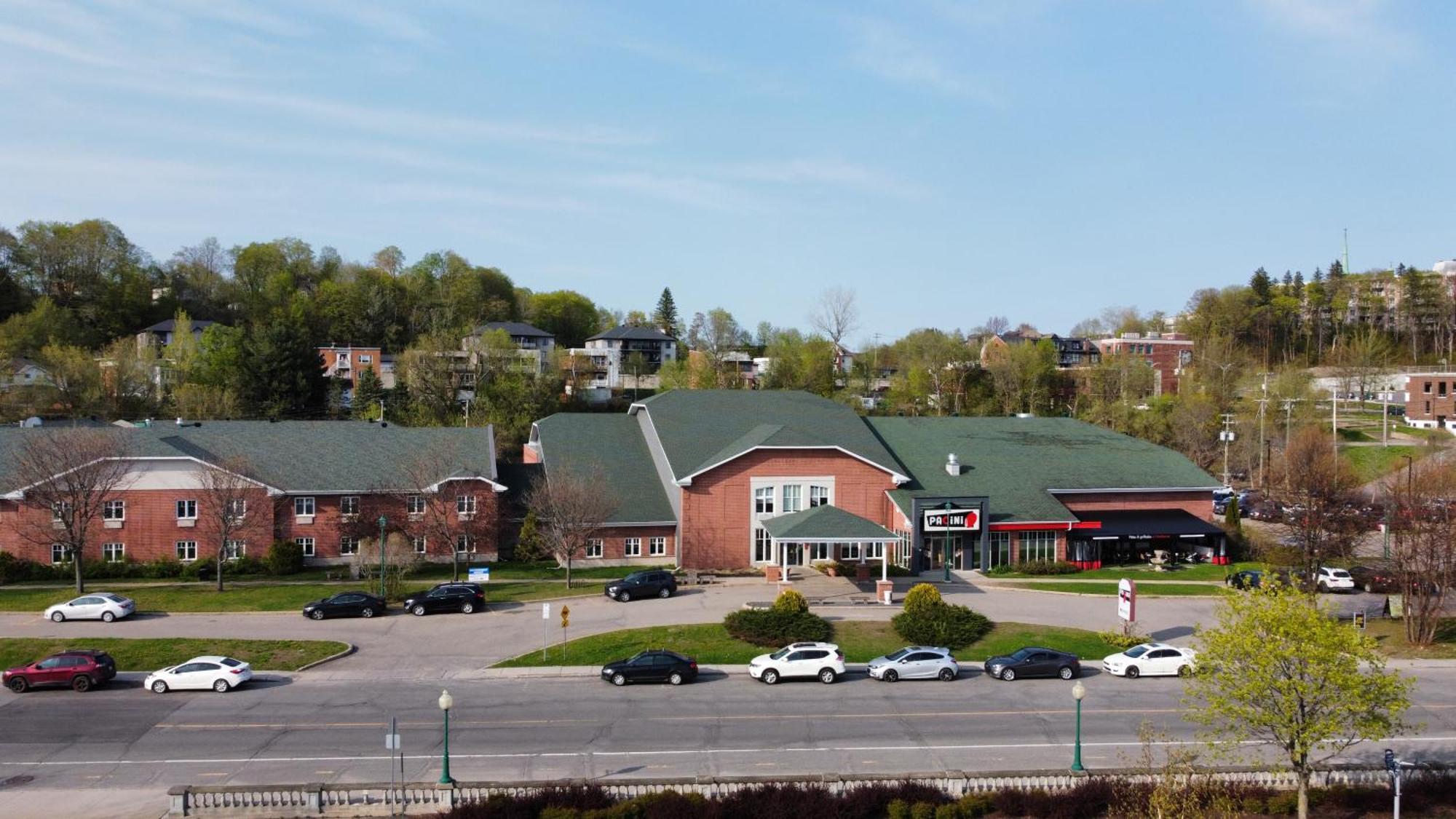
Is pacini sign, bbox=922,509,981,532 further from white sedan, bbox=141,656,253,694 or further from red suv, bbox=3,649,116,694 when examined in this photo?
red suv, bbox=3,649,116,694

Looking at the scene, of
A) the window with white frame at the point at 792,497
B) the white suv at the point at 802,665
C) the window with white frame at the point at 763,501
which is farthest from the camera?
the window with white frame at the point at 792,497

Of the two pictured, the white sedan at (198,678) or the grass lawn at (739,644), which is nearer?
the white sedan at (198,678)

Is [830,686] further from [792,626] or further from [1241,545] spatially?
[1241,545]

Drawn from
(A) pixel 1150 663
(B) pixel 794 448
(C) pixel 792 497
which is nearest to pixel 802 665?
(A) pixel 1150 663

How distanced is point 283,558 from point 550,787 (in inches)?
1381

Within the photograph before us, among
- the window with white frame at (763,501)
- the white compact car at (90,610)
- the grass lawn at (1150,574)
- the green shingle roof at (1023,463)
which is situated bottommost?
the grass lawn at (1150,574)

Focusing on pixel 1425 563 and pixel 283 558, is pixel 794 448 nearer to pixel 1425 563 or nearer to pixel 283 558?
pixel 283 558

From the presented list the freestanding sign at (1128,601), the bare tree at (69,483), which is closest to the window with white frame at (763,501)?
the freestanding sign at (1128,601)

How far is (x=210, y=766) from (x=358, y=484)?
101 ft

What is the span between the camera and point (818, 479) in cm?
5775

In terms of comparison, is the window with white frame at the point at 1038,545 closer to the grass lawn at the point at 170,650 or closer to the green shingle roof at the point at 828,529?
the green shingle roof at the point at 828,529

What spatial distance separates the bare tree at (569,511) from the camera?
51312mm

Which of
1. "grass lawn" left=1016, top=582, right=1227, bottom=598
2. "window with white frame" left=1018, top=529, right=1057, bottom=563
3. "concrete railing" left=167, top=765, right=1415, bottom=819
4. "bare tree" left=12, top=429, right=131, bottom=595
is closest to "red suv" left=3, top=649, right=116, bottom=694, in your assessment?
"concrete railing" left=167, top=765, right=1415, bottom=819

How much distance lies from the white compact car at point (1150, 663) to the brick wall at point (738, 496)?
20902mm
